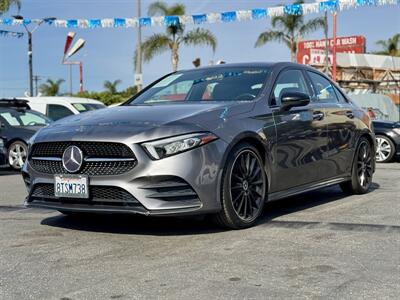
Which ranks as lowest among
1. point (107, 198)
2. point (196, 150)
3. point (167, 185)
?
point (107, 198)

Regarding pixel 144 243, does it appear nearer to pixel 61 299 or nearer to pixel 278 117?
pixel 61 299

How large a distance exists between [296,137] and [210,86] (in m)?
0.98

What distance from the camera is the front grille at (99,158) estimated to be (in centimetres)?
471

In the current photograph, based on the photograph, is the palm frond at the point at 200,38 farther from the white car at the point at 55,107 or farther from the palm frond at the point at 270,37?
the white car at the point at 55,107

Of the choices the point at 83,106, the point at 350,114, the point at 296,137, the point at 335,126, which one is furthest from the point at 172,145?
the point at 83,106

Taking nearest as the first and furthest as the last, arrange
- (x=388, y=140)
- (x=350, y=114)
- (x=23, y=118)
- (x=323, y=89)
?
(x=323, y=89)
(x=350, y=114)
(x=388, y=140)
(x=23, y=118)

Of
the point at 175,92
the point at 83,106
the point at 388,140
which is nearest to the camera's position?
the point at 175,92

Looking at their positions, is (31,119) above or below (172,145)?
above

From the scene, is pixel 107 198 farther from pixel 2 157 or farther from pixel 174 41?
pixel 174 41

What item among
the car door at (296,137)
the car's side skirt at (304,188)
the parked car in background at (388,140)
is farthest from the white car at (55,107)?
the car door at (296,137)

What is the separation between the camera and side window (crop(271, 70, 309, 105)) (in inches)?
233

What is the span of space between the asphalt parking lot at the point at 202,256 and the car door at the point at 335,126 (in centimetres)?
59

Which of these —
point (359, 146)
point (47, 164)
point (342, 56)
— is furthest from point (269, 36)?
point (47, 164)

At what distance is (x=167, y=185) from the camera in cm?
470
